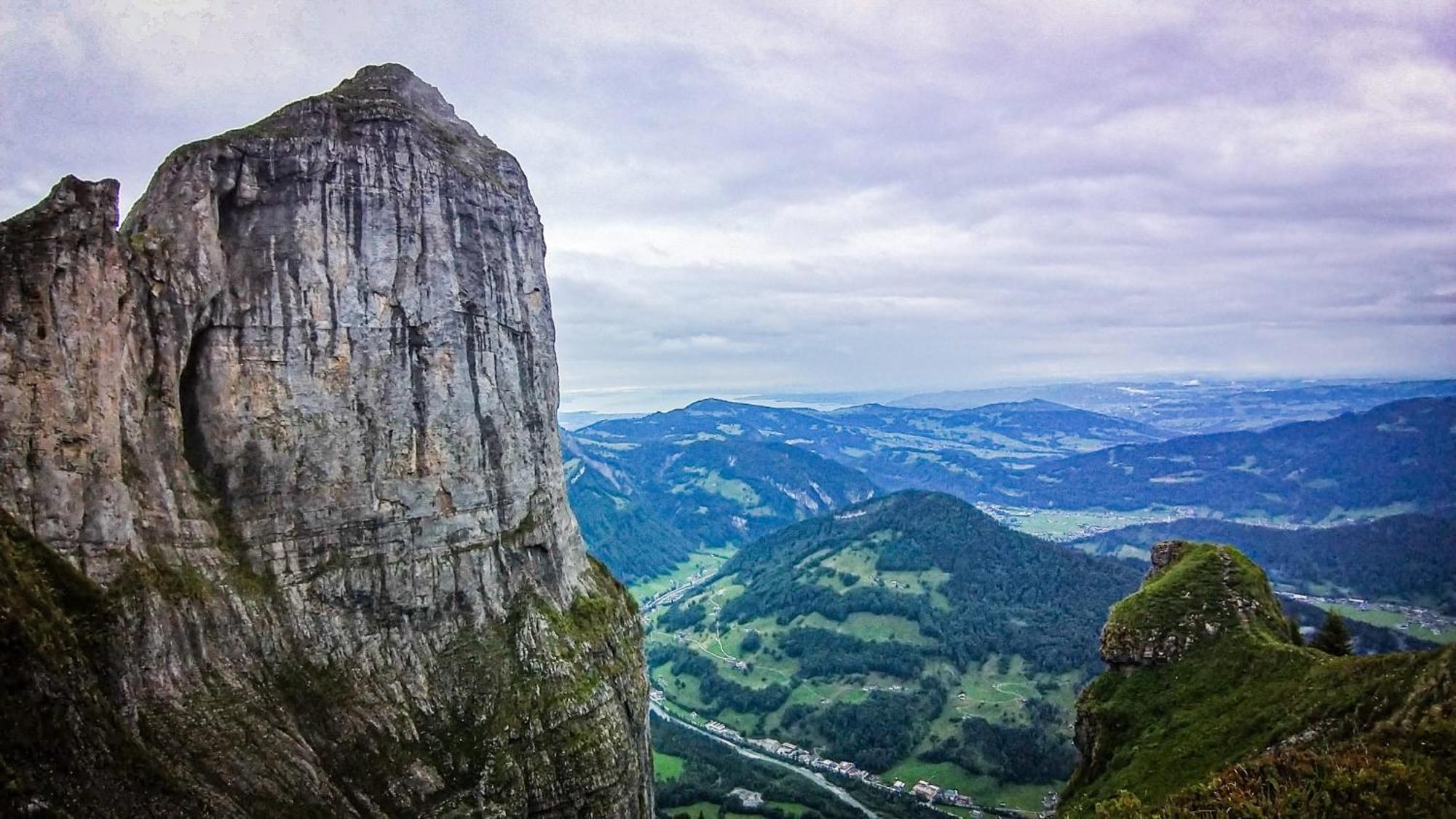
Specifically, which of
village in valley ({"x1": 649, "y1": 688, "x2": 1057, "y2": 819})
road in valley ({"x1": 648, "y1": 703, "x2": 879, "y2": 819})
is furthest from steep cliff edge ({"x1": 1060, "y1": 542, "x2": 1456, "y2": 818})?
road in valley ({"x1": 648, "y1": 703, "x2": 879, "y2": 819})

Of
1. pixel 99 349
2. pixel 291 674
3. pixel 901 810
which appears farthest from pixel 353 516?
pixel 901 810

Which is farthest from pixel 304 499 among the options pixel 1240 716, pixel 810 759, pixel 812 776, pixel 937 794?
pixel 810 759

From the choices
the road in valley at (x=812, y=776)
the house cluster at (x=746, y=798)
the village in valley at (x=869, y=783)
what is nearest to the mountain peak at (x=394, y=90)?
the village in valley at (x=869, y=783)

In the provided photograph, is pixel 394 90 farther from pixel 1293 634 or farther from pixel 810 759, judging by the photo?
pixel 810 759

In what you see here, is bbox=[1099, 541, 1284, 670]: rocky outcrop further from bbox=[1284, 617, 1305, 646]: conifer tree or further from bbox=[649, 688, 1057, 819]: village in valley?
bbox=[649, 688, 1057, 819]: village in valley

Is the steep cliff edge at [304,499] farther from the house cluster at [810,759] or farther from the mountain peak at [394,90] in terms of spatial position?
the house cluster at [810,759]
